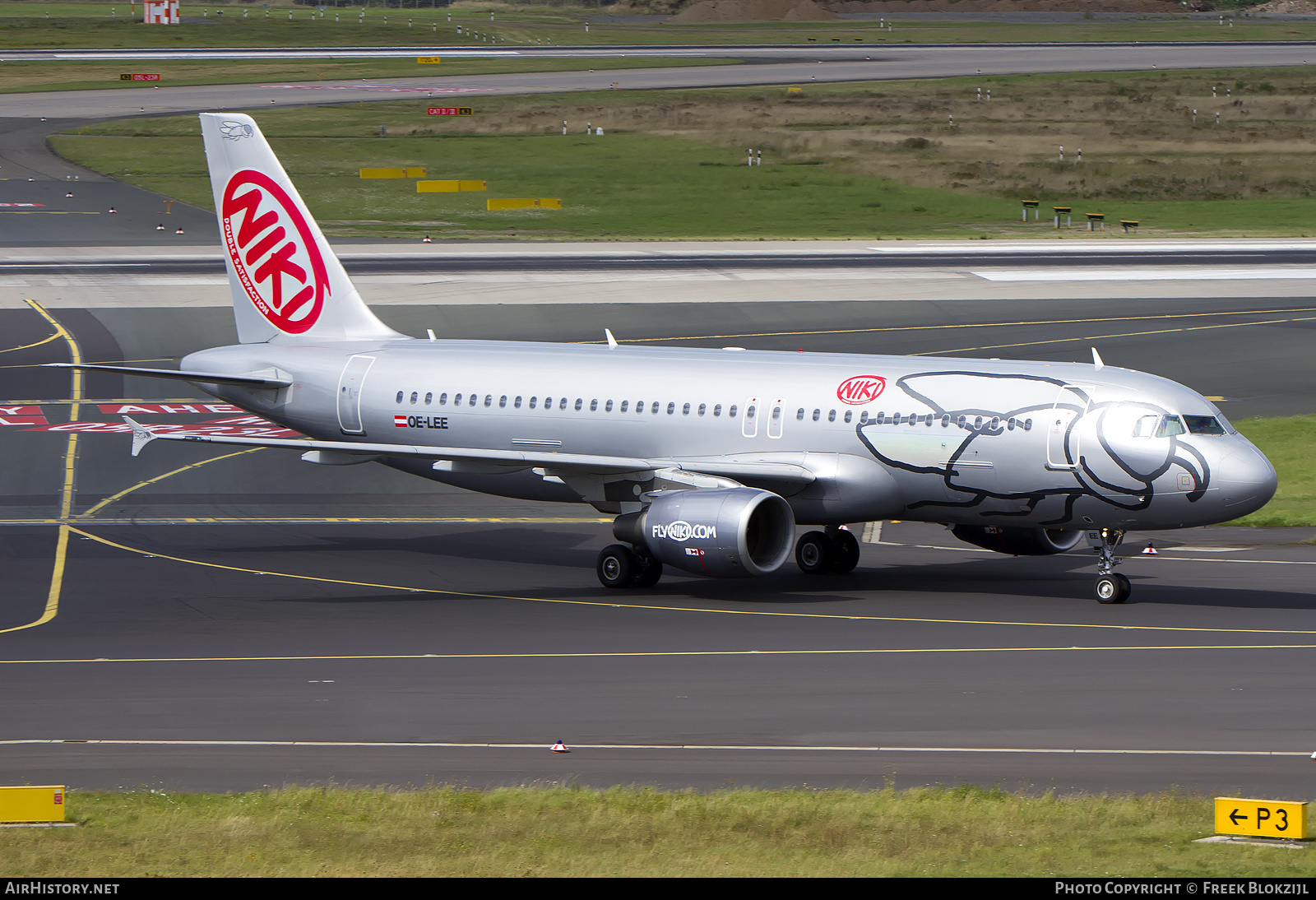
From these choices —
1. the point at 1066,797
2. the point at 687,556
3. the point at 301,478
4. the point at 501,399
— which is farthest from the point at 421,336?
the point at 1066,797

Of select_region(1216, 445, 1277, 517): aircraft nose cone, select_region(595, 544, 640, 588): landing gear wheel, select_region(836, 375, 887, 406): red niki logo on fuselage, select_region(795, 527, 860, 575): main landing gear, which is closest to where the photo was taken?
select_region(1216, 445, 1277, 517): aircraft nose cone

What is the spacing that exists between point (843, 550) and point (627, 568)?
17.3 ft

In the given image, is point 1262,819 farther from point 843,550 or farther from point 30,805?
point 843,550

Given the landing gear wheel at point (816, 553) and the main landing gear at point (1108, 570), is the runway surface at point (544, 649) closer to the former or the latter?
the main landing gear at point (1108, 570)

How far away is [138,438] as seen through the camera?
1443 inches

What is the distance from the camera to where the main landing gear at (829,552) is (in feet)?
130

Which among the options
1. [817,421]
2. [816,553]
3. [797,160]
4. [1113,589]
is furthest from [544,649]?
[797,160]

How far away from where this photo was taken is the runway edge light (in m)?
18.8

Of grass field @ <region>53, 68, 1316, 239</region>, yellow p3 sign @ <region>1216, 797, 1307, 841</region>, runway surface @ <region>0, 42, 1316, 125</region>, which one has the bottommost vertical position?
yellow p3 sign @ <region>1216, 797, 1307, 841</region>

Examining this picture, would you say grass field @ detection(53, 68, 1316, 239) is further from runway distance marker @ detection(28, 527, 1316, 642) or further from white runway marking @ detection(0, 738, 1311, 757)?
white runway marking @ detection(0, 738, 1311, 757)


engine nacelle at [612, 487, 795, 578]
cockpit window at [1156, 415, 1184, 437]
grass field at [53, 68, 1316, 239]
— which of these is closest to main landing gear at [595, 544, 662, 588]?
engine nacelle at [612, 487, 795, 578]

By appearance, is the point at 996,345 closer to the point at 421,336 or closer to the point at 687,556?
the point at 421,336

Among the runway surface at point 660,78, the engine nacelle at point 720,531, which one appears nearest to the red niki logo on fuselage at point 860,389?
the engine nacelle at point 720,531

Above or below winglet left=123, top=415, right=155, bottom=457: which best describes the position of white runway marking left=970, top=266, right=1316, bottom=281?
above
